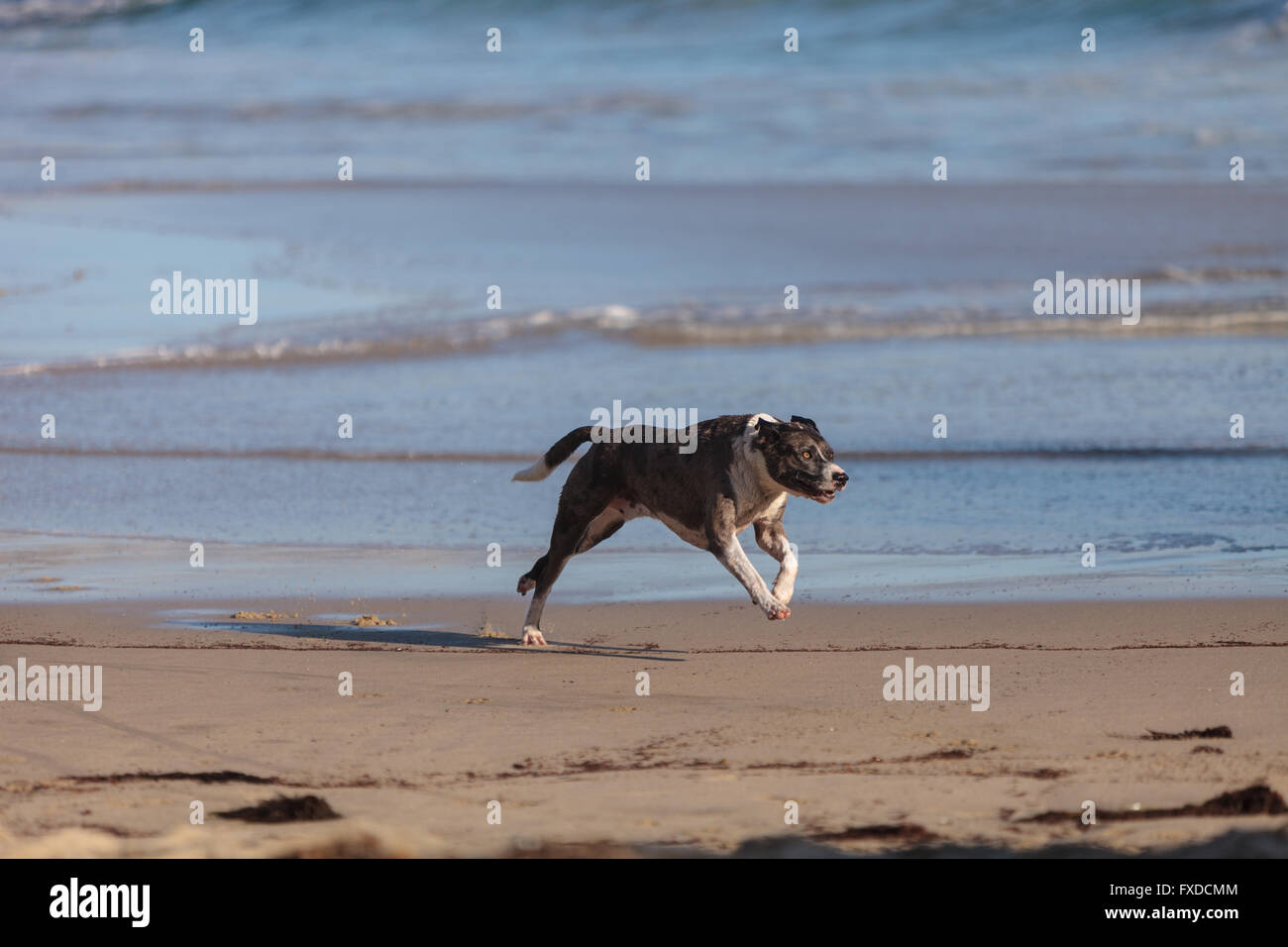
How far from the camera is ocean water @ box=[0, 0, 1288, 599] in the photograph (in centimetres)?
1038

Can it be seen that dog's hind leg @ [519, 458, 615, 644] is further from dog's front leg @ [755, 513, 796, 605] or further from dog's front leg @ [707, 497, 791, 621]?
dog's front leg @ [755, 513, 796, 605]

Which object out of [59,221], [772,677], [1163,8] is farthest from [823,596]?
[1163,8]

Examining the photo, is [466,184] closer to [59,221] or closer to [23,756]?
[59,221]

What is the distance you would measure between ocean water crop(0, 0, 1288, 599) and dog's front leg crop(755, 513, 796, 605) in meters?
1.03

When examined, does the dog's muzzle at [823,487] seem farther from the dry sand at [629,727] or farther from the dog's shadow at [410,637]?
the dog's shadow at [410,637]

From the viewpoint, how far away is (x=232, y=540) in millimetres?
10211

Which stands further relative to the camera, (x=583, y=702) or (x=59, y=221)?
(x=59, y=221)

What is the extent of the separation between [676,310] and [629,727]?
41.4ft

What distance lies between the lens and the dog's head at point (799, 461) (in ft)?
24.0

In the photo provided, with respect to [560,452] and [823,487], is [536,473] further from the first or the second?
[823,487]

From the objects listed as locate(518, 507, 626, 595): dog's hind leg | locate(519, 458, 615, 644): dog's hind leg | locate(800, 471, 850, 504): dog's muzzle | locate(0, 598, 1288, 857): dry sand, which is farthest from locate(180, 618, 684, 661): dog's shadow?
locate(800, 471, 850, 504): dog's muzzle
